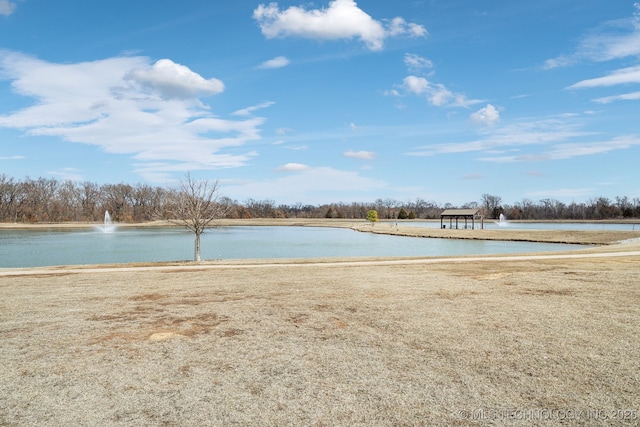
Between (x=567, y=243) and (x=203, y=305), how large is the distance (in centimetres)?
4403

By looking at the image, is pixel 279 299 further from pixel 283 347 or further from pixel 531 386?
pixel 531 386

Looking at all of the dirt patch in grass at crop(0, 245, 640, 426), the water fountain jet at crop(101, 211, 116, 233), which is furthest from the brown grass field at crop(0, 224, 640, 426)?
the water fountain jet at crop(101, 211, 116, 233)

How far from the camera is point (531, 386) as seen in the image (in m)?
6.14

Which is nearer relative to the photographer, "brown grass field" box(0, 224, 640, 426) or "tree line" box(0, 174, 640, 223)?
"brown grass field" box(0, 224, 640, 426)

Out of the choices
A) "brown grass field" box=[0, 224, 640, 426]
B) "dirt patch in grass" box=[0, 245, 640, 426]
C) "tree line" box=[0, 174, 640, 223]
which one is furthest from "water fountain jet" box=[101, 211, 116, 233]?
"dirt patch in grass" box=[0, 245, 640, 426]

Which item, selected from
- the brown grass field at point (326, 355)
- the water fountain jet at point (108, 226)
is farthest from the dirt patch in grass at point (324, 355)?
the water fountain jet at point (108, 226)

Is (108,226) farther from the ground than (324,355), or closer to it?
closer to it

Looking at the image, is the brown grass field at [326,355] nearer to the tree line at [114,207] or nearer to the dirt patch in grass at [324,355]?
the dirt patch in grass at [324,355]

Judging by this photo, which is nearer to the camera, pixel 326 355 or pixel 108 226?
pixel 326 355

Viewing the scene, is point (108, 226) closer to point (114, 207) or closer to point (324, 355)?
point (114, 207)

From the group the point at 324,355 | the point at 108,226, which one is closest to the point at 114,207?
the point at 108,226

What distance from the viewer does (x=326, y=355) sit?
7.47 metres

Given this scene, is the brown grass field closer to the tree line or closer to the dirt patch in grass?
the dirt patch in grass

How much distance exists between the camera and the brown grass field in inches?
219
